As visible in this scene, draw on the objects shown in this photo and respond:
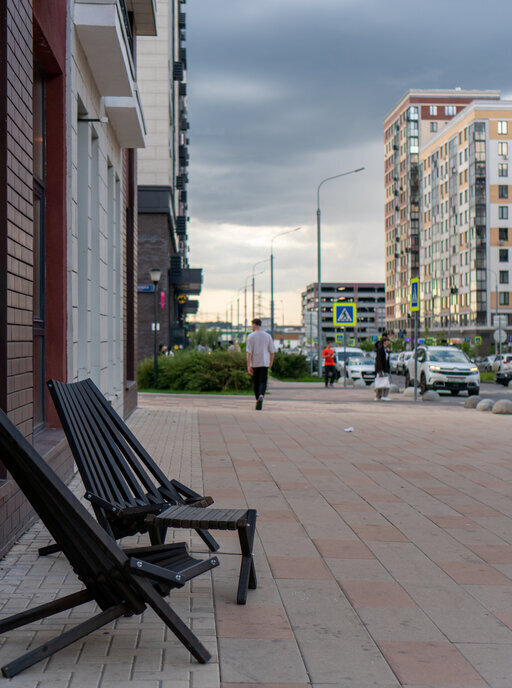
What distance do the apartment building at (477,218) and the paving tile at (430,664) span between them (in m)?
95.0

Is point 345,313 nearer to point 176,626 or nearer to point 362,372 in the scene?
point 362,372

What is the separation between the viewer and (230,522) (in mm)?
4320

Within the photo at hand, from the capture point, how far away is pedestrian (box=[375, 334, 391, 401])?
76.5 feet

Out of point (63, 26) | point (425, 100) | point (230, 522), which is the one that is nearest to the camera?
point (230, 522)

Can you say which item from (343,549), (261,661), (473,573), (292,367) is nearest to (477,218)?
(292,367)

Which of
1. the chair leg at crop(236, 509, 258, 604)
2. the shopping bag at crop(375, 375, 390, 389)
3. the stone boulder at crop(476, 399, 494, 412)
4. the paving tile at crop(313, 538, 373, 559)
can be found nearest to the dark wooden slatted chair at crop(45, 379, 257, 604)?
the chair leg at crop(236, 509, 258, 604)

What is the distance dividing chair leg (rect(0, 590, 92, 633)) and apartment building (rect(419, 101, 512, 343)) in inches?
3757

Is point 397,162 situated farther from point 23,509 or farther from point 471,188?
point 23,509

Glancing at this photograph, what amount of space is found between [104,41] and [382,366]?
14891 mm

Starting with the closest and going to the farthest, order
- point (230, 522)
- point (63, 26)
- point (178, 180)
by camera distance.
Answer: point (230, 522) → point (63, 26) → point (178, 180)

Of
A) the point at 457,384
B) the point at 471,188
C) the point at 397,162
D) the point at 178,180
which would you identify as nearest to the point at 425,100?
the point at 397,162

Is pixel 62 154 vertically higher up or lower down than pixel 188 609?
higher up

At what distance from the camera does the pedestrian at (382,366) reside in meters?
23.3

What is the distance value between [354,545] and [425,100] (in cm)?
13196
